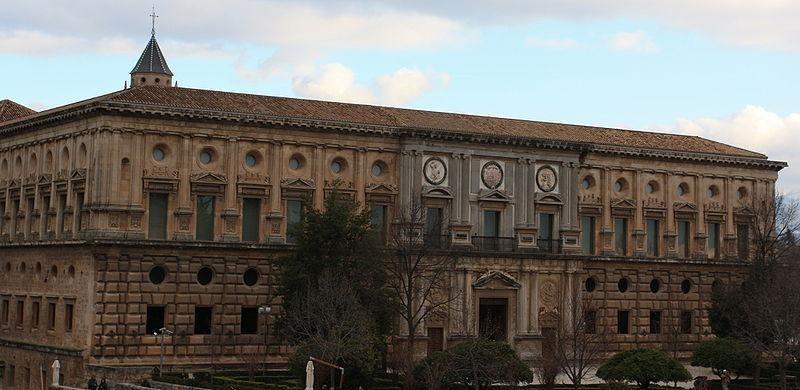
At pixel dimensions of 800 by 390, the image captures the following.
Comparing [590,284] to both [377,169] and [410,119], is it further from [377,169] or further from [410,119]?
[377,169]

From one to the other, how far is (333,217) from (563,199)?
15716mm

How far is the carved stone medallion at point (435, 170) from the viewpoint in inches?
2682

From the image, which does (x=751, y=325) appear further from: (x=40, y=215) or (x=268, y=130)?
(x=40, y=215)

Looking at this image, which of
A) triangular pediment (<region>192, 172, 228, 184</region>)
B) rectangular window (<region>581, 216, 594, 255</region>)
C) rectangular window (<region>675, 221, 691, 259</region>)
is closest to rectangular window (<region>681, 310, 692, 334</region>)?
rectangular window (<region>675, 221, 691, 259</region>)

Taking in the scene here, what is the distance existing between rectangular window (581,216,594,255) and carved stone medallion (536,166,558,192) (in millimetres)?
3120

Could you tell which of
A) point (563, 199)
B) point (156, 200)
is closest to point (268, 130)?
point (156, 200)

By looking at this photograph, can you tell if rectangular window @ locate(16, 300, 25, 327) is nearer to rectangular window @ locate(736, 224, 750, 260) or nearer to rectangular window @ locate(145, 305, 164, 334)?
rectangular window @ locate(145, 305, 164, 334)

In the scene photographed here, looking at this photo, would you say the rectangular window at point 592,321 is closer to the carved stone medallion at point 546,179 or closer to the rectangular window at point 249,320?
the carved stone medallion at point 546,179

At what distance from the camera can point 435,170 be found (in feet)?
224

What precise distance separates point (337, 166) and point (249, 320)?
8132 mm

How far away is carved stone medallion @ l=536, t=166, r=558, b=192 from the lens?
71.2m

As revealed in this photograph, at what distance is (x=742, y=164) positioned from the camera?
78.6m

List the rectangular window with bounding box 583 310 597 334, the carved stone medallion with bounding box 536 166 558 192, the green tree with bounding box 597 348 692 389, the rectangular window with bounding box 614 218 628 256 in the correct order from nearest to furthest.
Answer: the green tree with bounding box 597 348 692 389, the rectangular window with bounding box 583 310 597 334, the carved stone medallion with bounding box 536 166 558 192, the rectangular window with bounding box 614 218 628 256

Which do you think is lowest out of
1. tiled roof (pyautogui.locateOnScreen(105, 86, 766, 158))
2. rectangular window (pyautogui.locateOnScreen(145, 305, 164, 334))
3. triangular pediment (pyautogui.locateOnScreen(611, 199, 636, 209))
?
rectangular window (pyautogui.locateOnScreen(145, 305, 164, 334))
